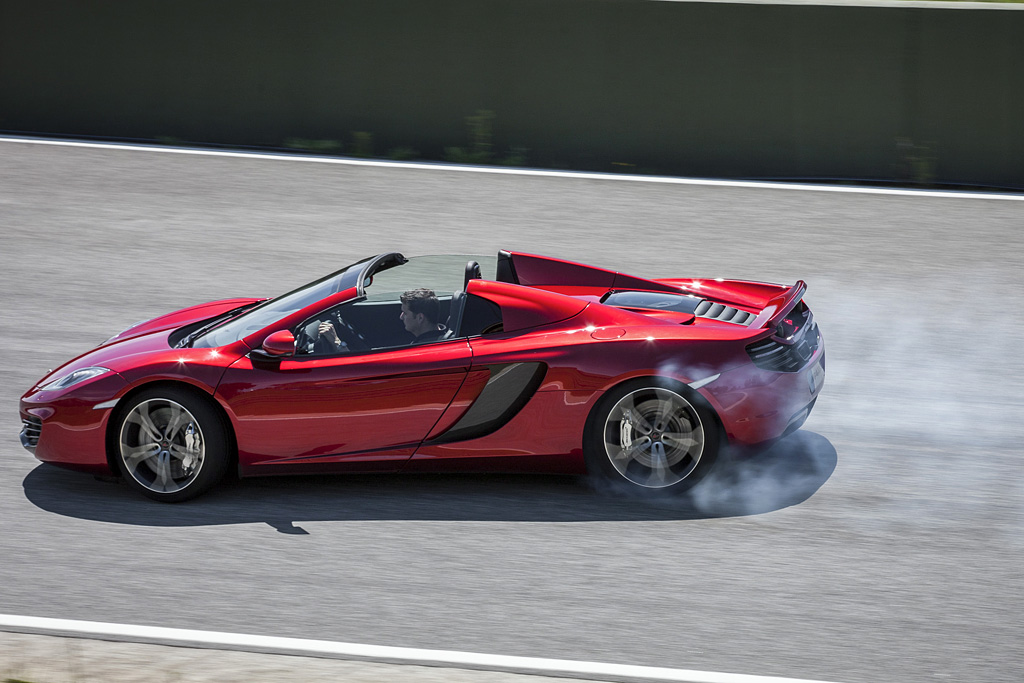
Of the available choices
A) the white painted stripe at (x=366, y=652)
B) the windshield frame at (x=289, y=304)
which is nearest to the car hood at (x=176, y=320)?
the windshield frame at (x=289, y=304)

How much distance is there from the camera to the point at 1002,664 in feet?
15.3

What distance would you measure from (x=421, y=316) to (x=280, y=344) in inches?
29.3

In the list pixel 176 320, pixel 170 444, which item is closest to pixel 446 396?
pixel 170 444

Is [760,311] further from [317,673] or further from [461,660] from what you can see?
[317,673]

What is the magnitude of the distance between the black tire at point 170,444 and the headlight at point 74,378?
26 cm

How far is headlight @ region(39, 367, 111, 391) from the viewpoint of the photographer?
20.2 ft

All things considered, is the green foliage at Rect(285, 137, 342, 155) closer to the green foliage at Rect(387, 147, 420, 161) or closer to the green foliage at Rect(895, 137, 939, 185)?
the green foliage at Rect(387, 147, 420, 161)

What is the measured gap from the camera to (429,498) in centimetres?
621

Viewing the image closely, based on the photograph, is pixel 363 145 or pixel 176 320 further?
pixel 363 145

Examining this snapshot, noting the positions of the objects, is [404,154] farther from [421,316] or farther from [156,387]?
[156,387]

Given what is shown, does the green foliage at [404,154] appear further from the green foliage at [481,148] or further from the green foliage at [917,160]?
the green foliage at [917,160]

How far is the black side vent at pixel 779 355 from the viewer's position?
6012 millimetres

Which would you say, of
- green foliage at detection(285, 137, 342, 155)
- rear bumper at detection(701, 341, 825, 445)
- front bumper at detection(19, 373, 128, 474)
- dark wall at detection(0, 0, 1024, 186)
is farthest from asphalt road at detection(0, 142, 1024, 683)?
green foliage at detection(285, 137, 342, 155)

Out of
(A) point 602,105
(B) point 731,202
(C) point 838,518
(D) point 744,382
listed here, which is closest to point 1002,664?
(C) point 838,518
